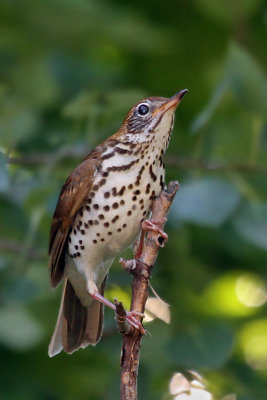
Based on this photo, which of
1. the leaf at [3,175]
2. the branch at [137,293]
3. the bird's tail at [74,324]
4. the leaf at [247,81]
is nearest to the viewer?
the branch at [137,293]

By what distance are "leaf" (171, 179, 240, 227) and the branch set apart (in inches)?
54.3

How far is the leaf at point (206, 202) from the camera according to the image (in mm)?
5809

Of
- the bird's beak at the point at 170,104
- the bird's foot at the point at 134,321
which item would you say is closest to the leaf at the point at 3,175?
the bird's beak at the point at 170,104

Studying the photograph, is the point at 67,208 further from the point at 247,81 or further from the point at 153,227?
the point at 247,81

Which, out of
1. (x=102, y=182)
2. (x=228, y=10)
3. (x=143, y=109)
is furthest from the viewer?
(x=228, y=10)

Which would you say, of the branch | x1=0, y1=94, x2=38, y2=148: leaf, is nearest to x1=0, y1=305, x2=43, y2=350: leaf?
x1=0, y1=94, x2=38, y2=148: leaf

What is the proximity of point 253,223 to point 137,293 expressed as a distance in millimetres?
1976

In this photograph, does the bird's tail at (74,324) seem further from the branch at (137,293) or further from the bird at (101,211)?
the branch at (137,293)

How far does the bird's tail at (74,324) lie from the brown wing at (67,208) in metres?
0.14

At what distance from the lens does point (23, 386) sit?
6.73 meters

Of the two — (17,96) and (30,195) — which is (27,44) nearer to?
(17,96)

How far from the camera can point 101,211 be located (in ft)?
16.8

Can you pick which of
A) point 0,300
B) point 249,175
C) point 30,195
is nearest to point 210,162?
point 249,175

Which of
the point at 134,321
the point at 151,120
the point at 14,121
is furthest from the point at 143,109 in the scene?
the point at 134,321
